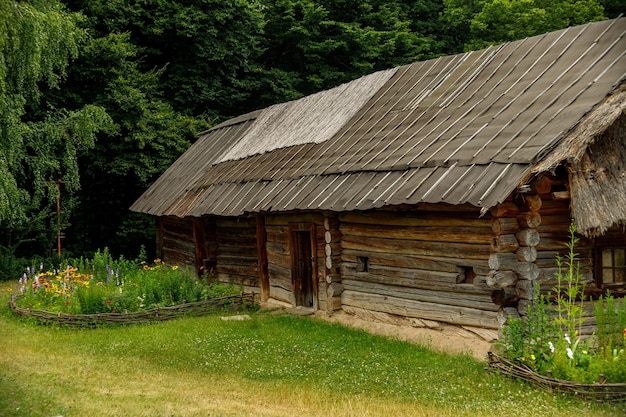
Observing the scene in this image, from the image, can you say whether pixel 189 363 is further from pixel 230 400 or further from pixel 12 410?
pixel 12 410

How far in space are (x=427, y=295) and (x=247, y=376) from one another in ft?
11.9

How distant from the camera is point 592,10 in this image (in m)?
30.0

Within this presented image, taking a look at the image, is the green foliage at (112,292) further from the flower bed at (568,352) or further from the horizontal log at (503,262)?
the flower bed at (568,352)

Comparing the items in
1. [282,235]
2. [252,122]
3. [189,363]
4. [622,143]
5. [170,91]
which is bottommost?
[189,363]

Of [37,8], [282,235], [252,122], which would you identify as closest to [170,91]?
[252,122]

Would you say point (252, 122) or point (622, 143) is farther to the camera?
point (252, 122)

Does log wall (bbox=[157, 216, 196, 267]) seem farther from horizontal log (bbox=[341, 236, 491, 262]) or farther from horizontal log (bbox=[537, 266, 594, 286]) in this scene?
horizontal log (bbox=[537, 266, 594, 286])

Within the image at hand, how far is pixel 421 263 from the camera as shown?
1154cm

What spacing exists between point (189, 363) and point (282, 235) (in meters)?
5.62

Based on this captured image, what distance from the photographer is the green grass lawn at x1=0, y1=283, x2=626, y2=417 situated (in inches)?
299

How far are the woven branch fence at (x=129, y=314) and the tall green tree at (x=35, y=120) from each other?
3.21m

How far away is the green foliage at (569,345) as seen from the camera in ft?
26.4

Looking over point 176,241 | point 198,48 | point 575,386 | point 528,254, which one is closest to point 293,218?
point 528,254

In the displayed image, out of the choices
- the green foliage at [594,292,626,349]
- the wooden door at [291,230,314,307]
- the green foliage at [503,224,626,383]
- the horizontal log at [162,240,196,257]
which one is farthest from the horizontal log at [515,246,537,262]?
the horizontal log at [162,240,196,257]
